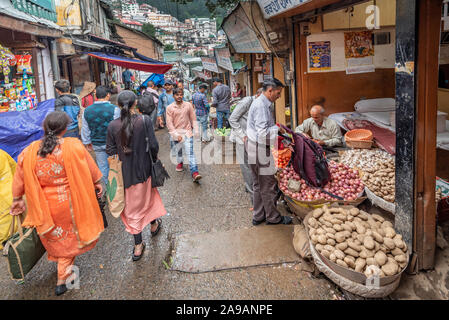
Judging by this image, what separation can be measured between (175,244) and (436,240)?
2.84 meters

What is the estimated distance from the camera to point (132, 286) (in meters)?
3.31

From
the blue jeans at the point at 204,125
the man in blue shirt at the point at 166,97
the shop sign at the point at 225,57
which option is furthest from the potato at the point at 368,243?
the shop sign at the point at 225,57

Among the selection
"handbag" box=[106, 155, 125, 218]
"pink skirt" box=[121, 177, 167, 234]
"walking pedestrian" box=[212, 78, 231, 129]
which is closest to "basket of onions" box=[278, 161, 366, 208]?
"pink skirt" box=[121, 177, 167, 234]

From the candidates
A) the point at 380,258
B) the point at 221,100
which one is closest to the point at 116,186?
the point at 380,258

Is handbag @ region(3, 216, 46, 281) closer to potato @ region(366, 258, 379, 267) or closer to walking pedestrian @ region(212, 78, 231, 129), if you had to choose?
potato @ region(366, 258, 379, 267)

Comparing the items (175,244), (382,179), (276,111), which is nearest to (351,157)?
(382,179)

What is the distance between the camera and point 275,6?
5.71 metres

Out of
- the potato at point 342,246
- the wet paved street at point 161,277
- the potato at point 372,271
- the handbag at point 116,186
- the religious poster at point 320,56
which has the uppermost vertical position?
the religious poster at point 320,56

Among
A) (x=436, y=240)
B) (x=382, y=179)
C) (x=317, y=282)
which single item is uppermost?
(x=382, y=179)

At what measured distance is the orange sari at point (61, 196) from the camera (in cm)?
303

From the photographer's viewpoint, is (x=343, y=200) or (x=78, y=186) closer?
(x=78, y=186)

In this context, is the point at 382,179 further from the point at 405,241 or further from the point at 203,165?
the point at 203,165

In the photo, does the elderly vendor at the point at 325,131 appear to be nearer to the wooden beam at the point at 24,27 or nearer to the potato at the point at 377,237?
the potato at the point at 377,237

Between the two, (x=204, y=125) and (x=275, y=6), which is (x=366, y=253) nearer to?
(x=275, y=6)
